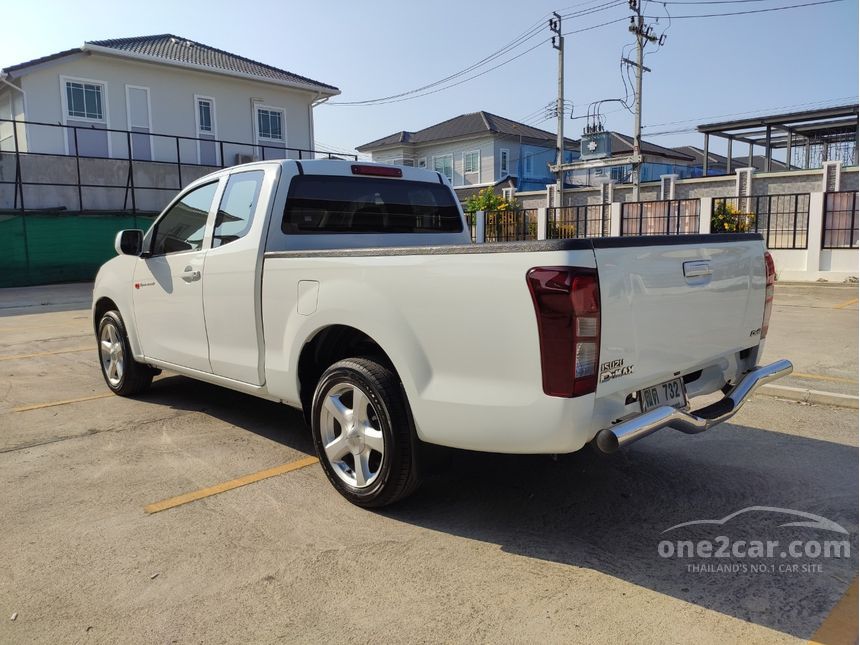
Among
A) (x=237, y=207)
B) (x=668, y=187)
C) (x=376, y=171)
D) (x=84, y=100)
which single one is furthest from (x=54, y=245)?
(x=668, y=187)

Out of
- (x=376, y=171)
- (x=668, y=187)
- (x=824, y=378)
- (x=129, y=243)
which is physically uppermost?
(x=668, y=187)

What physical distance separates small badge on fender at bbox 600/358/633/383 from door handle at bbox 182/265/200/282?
3235 mm

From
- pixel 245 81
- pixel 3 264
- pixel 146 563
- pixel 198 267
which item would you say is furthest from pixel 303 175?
pixel 245 81

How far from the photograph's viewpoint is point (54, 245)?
2016 centimetres

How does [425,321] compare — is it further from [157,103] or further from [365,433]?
[157,103]

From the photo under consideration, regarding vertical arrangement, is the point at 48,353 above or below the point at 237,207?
below

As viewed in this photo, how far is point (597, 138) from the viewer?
132 ft

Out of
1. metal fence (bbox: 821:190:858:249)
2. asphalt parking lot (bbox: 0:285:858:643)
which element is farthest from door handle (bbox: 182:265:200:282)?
metal fence (bbox: 821:190:858:249)

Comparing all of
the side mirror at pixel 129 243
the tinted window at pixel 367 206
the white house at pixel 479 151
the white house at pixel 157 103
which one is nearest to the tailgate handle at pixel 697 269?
the tinted window at pixel 367 206

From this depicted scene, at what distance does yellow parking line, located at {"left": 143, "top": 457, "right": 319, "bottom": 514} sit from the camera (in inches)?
159

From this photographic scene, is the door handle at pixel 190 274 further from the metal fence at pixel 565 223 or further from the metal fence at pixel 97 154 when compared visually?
the metal fence at pixel 565 223

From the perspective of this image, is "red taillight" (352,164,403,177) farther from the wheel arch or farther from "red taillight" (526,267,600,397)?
"red taillight" (526,267,600,397)

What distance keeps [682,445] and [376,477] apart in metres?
2.47

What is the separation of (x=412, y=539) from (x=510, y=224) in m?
25.9
